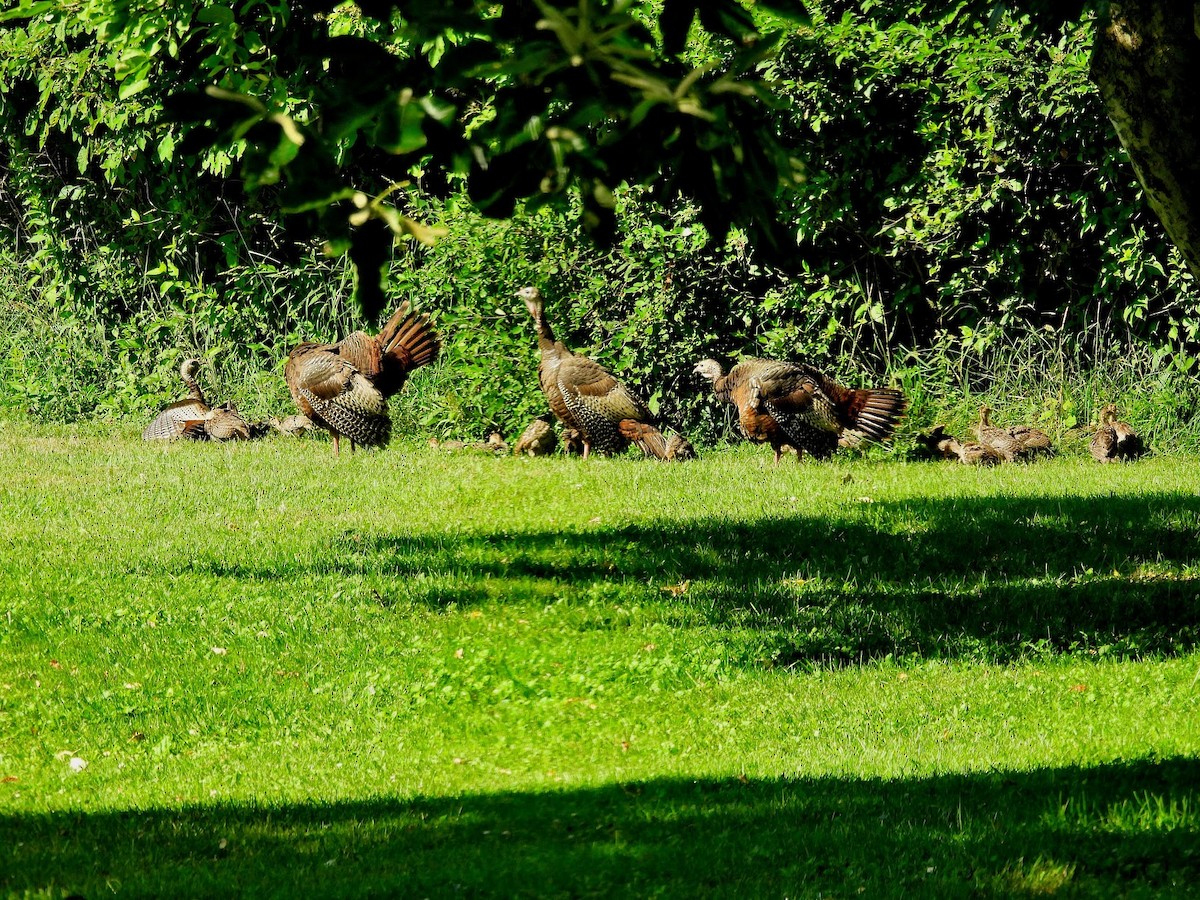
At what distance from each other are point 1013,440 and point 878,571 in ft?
13.6

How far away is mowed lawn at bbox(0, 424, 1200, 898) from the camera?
461 centimetres

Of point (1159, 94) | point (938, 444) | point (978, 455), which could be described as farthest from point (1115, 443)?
point (1159, 94)

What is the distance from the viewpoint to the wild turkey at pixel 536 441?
12.6 meters

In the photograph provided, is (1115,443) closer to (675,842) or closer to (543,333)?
(543,333)

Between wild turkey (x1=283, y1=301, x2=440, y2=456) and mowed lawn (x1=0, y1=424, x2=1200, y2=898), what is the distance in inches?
46.4

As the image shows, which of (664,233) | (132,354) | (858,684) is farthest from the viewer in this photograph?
(132,354)

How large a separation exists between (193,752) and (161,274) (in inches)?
452

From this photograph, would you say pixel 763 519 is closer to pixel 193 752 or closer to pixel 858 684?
pixel 858 684

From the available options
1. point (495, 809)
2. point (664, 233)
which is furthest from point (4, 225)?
point (495, 809)

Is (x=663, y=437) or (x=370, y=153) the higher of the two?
(x=370, y=153)

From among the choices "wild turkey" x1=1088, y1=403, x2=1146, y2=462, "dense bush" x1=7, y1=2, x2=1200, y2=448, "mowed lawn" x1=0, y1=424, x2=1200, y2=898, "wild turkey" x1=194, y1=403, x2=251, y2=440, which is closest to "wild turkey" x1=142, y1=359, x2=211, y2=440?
"wild turkey" x1=194, y1=403, x2=251, y2=440

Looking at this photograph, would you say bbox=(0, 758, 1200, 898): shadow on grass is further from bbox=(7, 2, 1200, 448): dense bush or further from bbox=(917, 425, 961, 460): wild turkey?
bbox=(7, 2, 1200, 448): dense bush

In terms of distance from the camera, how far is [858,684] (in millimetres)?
6781

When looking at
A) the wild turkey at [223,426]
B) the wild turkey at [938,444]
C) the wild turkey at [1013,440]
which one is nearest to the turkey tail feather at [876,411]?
the wild turkey at [938,444]
